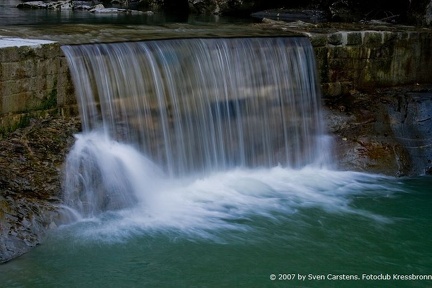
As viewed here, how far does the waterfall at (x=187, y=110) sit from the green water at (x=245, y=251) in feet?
2.42

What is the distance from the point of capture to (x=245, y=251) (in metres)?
5.88

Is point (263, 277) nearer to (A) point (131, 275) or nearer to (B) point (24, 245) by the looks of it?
(A) point (131, 275)

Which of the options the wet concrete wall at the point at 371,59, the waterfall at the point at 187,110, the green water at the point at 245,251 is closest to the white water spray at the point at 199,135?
the waterfall at the point at 187,110

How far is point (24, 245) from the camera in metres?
5.50

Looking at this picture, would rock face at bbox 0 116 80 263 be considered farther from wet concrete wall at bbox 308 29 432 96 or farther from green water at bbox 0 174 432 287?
wet concrete wall at bbox 308 29 432 96

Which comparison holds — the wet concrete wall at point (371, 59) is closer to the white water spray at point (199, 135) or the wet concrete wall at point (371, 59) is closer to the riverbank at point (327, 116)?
the riverbank at point (327, 116)

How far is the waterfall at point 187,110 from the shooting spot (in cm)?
675

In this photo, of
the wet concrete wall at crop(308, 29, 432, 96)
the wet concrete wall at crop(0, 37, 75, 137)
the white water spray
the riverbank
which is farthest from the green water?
the wet concrete wall at crop(308, 29, 432, 96)

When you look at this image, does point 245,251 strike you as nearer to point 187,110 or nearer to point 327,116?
point 187,110

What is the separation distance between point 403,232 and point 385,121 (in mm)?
2696

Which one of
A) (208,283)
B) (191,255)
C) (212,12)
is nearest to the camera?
(208,283)

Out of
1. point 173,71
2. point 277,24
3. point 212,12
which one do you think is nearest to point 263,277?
point 173,71

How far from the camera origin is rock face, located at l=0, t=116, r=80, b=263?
5.54 meters

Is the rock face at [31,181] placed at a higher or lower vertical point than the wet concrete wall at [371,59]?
lower
